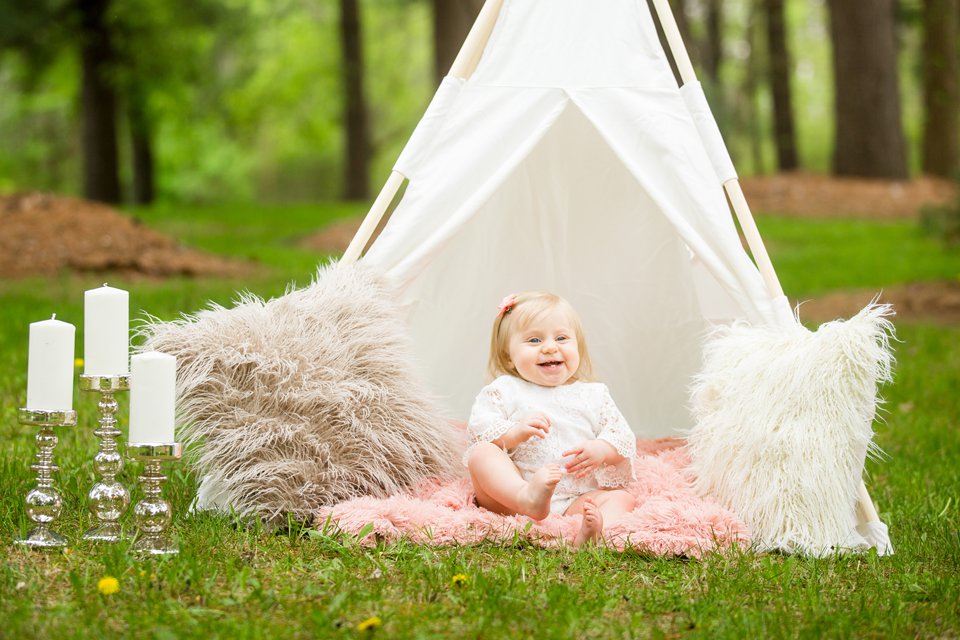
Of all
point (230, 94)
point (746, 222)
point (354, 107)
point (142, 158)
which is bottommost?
point (746, 222)

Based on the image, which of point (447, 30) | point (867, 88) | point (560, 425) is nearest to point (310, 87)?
point (447, 30)

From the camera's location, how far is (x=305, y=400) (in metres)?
3.21

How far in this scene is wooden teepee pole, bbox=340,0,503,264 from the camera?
3506mm

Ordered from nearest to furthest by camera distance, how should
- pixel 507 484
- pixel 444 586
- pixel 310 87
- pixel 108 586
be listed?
1. pixel 108 586
2. pixel 444 586
3. pixel 507 484
4. pixel 310 87

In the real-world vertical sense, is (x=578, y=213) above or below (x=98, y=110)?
below

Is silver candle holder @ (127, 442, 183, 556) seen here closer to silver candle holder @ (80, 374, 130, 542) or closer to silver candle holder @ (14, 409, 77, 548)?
silver candle holder @ (80, 374, 130, 542)

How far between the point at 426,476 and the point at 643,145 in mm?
1275

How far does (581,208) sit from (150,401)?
215cm

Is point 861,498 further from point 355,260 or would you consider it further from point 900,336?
point 900,336

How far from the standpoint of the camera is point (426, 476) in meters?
3.45

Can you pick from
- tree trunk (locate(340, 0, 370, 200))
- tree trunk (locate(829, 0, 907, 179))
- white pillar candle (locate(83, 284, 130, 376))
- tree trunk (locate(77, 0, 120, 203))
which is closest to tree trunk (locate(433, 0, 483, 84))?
tree trunk (locate(340, 0, 370, 200))

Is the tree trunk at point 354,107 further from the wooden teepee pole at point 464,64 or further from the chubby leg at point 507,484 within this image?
the chubby leg at point 507,484

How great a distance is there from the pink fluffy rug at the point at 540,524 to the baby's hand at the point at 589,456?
0.51 feet

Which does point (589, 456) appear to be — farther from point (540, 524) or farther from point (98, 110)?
point (98, 110)
